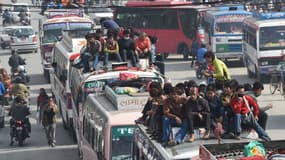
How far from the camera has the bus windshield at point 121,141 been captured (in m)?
18.0

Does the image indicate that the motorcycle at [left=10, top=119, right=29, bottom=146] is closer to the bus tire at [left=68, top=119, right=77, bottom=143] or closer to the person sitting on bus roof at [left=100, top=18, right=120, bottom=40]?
the bus tire at [left=68, top=119, right=77, bottom=143]

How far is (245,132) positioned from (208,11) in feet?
113

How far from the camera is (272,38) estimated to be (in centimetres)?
3906

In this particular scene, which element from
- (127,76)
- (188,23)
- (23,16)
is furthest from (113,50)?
(23,16)

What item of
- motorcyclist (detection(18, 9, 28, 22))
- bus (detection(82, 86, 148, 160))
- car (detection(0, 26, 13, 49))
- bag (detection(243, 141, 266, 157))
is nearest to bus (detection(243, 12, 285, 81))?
bus (detection(82, 86, 148, 160))

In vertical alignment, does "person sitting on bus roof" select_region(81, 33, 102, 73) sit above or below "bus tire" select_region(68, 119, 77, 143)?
above

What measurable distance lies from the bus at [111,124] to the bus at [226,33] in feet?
78.3

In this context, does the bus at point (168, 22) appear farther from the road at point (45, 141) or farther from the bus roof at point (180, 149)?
the bus roof at point (180, 149)

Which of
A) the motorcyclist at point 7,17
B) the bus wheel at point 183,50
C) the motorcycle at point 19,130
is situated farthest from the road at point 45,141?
the motorcyclist at point 7,17

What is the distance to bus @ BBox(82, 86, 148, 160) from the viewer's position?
1817cm

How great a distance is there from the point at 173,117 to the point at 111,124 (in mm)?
3798

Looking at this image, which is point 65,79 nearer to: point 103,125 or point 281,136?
point 281,136

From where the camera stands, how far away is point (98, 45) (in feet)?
84.4

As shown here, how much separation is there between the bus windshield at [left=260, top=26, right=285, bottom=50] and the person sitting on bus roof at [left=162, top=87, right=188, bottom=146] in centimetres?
2382
